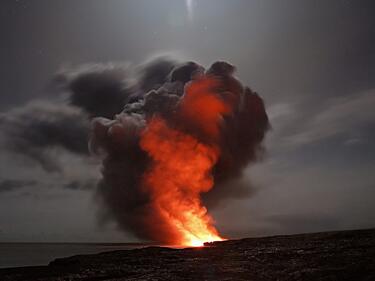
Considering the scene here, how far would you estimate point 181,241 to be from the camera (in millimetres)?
116750

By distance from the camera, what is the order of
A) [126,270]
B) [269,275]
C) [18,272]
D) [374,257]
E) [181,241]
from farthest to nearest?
[181,241] < [18,272] < [126,270] < [374,257] < [269,275]

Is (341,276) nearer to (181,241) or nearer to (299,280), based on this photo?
(299,280)

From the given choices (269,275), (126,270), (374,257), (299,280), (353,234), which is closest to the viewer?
(299,280)

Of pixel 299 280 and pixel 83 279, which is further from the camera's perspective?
pixel 83 279

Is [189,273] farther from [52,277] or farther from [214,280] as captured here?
[52,277]

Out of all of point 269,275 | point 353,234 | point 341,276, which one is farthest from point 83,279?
point 353,234

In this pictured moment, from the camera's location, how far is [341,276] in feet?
126

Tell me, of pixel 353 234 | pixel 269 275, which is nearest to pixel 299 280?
pixel 269 275

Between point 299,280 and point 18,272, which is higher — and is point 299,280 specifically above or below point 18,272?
below

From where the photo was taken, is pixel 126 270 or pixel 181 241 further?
pixel 181 241

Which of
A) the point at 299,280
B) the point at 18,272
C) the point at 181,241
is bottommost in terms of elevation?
the point at 299,280

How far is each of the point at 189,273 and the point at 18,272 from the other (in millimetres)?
30148

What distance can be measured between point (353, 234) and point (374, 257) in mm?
37802

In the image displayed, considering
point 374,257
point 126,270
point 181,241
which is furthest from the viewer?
point 181,241
